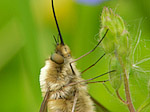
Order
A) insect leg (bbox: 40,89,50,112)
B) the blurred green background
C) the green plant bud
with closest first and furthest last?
the green plant bud → insect leg (bbox: 40,89,50,112) → the blurred green background

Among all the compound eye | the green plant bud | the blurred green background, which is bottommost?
the green plant bud

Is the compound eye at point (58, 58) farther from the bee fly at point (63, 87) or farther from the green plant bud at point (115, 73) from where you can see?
the green plant bud at point (115, 73)

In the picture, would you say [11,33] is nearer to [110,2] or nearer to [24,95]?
[24,95]

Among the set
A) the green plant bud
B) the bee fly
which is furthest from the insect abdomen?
the green plant bud

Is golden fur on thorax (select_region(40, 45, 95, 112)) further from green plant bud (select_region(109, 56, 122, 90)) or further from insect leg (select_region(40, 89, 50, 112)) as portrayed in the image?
green plant bud (select_region(109, 56, 122, 90))

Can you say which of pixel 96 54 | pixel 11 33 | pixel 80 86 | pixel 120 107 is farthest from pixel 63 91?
pixel 11 33

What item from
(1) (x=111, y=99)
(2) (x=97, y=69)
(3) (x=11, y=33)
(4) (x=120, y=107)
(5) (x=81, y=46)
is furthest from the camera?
(3) (x=11, y=33)
